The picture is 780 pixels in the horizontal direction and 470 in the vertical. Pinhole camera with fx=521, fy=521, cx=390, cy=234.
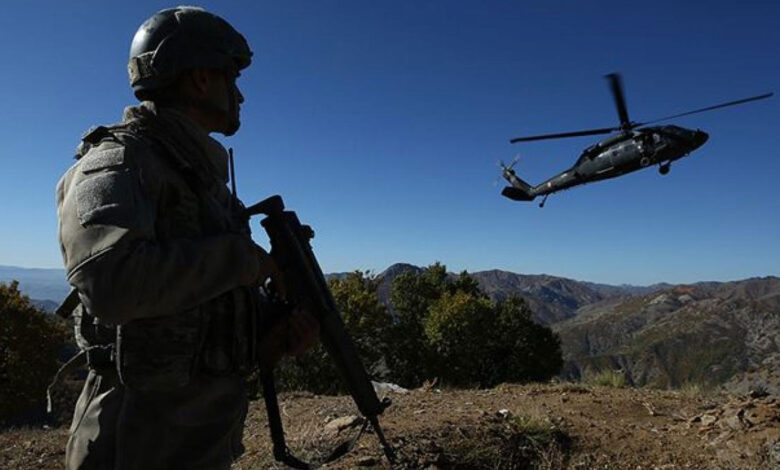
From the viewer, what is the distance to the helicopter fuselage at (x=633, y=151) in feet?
54.7

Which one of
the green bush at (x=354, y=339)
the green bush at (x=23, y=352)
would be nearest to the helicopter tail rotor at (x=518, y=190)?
the green bush at (x=354, y=339)

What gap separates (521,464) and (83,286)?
5.07 meters

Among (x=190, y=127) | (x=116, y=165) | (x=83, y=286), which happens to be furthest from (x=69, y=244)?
(x=190, y=127)

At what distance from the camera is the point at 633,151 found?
17391mm

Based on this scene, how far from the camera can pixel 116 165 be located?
1.50m

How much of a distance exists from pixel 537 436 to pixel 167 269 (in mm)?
5272

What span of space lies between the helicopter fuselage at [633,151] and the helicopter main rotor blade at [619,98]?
36cm

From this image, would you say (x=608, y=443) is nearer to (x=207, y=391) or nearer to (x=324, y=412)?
(x=324, y=412)

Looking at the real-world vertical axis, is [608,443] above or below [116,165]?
below

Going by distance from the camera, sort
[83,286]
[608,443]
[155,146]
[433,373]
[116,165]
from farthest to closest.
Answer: [433,373] → [608,443] → [155,146] → [116,165] → [83,286]

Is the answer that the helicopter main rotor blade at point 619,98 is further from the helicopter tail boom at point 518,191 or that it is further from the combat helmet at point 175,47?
the combat helmet at point 175,47

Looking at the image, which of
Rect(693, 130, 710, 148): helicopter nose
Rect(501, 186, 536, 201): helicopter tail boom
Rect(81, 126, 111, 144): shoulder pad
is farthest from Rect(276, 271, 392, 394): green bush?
Rect(81, 126, 111, 144): shoulder pad

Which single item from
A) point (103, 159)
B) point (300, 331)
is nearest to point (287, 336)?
point (300, 331)

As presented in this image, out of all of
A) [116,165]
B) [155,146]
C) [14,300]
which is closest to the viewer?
[116,165]
